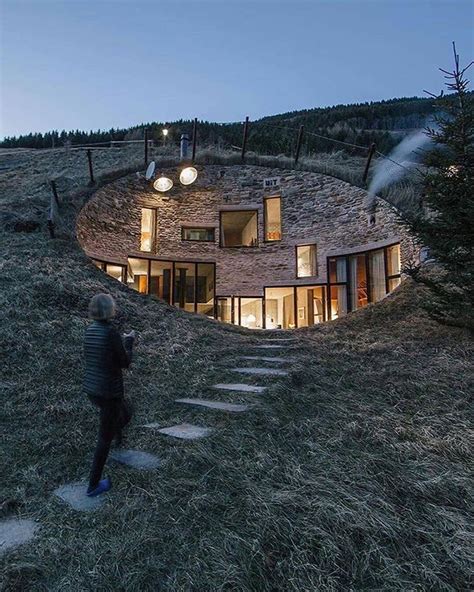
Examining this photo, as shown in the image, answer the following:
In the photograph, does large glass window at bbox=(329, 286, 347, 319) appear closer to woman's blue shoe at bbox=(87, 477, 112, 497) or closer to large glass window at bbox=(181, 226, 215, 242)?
large glass window at bbox=(181, 226, 215, 242)

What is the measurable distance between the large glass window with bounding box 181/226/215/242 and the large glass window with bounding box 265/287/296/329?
3061 millimetres

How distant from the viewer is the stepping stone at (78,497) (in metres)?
2.53

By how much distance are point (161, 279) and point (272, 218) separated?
16.1ft

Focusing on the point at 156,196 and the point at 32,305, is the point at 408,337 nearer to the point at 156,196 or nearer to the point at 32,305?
the point at 32,305

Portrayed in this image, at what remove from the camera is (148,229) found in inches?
560

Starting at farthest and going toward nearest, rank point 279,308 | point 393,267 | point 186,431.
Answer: point 279,308, point 393,267, point 186,431

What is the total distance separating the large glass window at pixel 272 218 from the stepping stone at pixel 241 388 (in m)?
10.1

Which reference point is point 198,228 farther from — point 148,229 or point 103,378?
point 103,378

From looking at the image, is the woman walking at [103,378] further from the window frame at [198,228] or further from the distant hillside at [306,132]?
the window frame at [198,228]

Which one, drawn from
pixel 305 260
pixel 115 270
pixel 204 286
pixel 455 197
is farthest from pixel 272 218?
pixel 455 197

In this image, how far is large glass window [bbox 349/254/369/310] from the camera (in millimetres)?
12703

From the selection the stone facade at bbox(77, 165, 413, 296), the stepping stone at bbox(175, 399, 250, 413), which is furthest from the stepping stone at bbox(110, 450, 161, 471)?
the stone facade at bbox(77, 165, 413, 296)

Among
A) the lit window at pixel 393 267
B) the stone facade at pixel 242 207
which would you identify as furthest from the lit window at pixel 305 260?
the lit window at pixel 393 267

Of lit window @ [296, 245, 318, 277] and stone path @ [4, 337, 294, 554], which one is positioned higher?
lit window @ [296, 245, 318, 277]
